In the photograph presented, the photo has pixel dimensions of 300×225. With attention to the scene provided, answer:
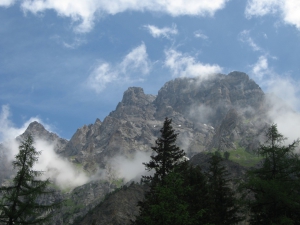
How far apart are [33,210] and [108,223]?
147432 millimetres

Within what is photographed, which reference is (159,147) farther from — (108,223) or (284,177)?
(108,223)

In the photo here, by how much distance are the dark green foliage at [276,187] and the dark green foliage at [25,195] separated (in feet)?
60.1

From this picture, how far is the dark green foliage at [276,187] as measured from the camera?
27641mm

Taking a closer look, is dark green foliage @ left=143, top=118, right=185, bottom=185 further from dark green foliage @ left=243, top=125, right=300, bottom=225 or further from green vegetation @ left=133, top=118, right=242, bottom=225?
dark green foliage @ left=243, top=125, right=300, bottom=225

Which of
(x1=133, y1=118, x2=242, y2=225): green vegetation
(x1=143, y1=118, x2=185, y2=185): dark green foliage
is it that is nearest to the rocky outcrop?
(x1=133, y1=118, x2=242, y2=225): green vegetation

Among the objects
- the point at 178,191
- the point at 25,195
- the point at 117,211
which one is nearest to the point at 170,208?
the point at 178,191

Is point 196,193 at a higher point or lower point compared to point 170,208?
higher

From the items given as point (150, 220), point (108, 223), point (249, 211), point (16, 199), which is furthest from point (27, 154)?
point (108, 223)

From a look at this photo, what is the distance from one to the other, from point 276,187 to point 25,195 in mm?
21251

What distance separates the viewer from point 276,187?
27.5m

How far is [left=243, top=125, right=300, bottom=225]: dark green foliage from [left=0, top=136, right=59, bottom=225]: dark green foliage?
1831 cm

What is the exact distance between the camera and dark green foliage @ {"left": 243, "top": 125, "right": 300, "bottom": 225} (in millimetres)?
27641

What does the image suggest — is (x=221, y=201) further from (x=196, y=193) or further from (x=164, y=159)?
(x=164, y=159)

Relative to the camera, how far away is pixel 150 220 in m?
23.6
